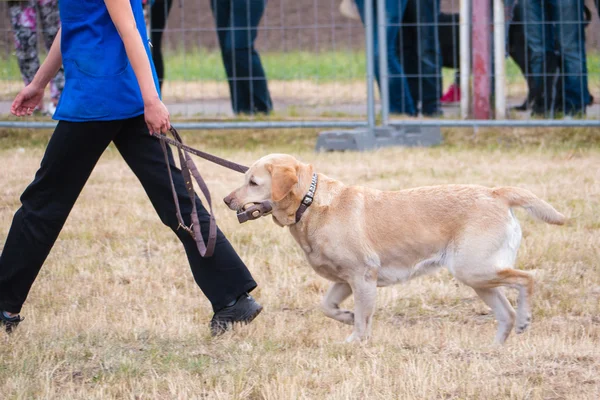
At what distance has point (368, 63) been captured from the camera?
28.7ft

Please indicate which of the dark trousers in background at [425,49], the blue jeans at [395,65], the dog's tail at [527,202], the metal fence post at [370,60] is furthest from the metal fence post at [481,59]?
the dog's tail at [527,202]

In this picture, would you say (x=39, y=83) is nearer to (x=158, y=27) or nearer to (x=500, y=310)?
(x=500, y=310)

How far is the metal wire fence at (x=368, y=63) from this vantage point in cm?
879

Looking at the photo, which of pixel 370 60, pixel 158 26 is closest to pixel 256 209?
pixel 370 60

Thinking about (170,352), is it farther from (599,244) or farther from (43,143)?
(43,143)

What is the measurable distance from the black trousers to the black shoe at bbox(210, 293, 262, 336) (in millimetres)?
46

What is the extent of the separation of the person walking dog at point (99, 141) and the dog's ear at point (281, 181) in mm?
342

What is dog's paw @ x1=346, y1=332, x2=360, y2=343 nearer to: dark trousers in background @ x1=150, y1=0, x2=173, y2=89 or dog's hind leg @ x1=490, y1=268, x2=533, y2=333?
dog's hind leg @ x1=490, y1=268, x2=533, y2=333

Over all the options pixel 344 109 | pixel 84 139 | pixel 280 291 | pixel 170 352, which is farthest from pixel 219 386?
pixel 344 109

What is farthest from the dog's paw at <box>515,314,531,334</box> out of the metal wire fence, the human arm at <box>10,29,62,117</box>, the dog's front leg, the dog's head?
the metal wire fence

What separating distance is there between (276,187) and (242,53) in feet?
18.8

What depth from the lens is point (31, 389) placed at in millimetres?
3340

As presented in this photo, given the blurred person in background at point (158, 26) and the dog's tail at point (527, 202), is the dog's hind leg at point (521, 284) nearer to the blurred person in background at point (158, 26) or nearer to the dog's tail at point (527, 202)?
the dog's tail at point (527, 202)

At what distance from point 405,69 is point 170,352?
22.5ft
